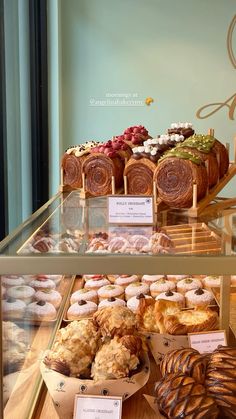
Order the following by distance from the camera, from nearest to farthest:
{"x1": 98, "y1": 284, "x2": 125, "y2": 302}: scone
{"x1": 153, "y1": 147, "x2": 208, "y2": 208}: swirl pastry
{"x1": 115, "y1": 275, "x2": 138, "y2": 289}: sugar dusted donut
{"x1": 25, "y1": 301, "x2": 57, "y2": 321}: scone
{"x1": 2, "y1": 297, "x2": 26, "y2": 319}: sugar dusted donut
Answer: {"x1": 2, "y1": 297, "x2": 26, "y2": 319}: sugar dusted donut
{"x1": 25, "y1": 301, "x2": 57, "y2": 321}: scone
{"x1": 153, "y1": 147, "x2": 208, "y2": 208}: swirl pastry
{"x1": 98, "y1": 284, "x2": 125, "y2": 302}: scone
{"x1": 115, "y1": 275, "x2": 138, "y2": 289}: sugar dusted donut

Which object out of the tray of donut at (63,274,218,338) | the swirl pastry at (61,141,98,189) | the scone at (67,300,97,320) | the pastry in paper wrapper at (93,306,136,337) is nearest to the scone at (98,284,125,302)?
the tray of donut at (63,274,218,338)

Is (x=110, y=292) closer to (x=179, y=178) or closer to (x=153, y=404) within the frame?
(x=179, y=178)

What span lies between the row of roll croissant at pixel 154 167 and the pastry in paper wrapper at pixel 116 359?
37 cm

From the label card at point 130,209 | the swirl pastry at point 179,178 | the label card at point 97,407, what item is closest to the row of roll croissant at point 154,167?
the swirl pastry at point 179,178

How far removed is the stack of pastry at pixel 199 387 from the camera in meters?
0.91

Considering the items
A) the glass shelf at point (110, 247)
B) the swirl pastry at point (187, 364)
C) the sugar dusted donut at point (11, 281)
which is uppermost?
the glass shelf at point (110, 247)

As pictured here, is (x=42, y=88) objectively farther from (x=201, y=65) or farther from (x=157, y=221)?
(x=157, y=221)

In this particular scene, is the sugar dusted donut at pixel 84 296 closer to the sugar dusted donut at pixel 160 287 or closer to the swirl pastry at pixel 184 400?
the sugar dusted donut at pixel 160 287

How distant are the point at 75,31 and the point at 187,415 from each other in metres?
3.32

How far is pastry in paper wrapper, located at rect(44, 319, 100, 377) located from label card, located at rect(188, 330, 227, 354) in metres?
0.23

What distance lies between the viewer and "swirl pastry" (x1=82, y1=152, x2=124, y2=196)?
147 centimetres

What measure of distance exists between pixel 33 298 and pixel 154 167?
19.5 inches

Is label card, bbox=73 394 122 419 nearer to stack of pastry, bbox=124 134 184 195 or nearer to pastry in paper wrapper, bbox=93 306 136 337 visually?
pastry in paper wrapper, bbox=93 306 136 337

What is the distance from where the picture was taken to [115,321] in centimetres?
122
